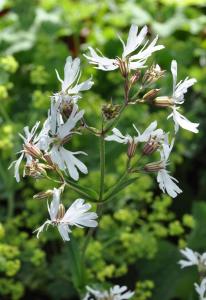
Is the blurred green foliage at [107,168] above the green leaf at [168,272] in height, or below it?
above

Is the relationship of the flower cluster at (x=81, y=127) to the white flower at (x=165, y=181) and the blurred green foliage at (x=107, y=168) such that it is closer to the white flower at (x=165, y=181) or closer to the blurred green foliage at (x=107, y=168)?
the white flower at (x=165, y=181)

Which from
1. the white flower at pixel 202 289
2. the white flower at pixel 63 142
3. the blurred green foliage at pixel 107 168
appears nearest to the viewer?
the white flower at pixel 63 142

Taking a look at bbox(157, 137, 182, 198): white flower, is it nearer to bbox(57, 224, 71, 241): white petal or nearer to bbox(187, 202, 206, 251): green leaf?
bbox(57, 224, 71, 241): white petal

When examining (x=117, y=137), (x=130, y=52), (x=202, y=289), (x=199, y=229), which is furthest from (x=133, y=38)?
(x=199, y=229)

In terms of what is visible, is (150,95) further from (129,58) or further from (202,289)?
(202,289)

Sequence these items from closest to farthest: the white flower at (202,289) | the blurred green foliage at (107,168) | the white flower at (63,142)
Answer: the white flower at (63,142), the white flower at (202,289), the blurred green foliage at (107,168)

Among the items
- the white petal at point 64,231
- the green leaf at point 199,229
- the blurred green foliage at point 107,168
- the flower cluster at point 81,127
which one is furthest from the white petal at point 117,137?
the green leaf at point 199,229

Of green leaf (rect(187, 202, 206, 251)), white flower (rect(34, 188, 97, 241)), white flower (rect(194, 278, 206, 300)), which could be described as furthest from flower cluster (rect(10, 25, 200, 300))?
green leaf (rect(187, 202, 206, 251))
